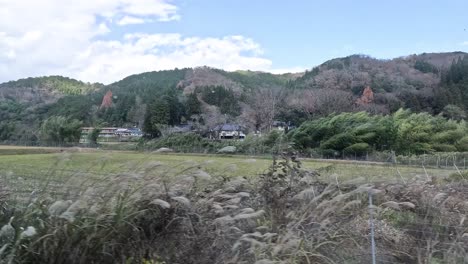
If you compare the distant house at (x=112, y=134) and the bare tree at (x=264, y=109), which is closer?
the bare tree at (x=264, y=109)

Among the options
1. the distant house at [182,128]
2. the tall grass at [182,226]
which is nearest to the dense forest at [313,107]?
the distant house at [182,128]

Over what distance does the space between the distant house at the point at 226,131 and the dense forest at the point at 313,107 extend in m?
1.20

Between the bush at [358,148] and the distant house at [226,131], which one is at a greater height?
the distant house at [226,131]

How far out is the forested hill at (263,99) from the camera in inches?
2675

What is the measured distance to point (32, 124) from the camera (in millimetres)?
81438

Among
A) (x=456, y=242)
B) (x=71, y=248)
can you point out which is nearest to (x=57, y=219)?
(x=71, y=248)

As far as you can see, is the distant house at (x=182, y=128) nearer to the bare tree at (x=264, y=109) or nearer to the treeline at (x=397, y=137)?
the bare tree at (x=264, y=109)

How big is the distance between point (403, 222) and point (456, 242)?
0.98 meters

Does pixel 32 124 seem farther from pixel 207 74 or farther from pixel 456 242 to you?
pixel 456 242

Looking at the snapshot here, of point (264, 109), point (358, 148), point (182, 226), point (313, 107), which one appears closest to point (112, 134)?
point (264, 109)

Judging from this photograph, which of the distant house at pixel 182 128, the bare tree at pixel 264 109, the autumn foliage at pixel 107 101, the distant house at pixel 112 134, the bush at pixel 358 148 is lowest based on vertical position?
the bush at pixel 358 148

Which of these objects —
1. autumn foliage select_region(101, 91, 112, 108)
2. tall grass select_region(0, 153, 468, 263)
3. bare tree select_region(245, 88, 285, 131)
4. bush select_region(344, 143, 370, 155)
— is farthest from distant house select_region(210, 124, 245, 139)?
tall grass select_region(0, 153, 468, 263)

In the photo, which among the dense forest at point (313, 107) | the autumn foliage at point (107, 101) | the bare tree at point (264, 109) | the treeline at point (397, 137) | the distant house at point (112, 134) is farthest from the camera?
the autumn foliage at point (107, 101)

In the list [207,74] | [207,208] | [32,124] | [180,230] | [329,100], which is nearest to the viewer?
[180,230]
